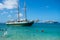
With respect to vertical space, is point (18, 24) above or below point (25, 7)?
below

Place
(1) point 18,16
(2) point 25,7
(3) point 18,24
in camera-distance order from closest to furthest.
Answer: (2) point 25,7
(3) point 18,24
(1) point 18,16

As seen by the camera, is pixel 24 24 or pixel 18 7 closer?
pixel 24 24

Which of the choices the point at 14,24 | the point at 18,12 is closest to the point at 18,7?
the point at 18,12

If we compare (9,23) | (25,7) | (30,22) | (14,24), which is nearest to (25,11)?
(25,7)

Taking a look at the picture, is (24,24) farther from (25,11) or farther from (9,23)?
(9,23)

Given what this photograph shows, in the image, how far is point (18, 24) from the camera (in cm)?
3756

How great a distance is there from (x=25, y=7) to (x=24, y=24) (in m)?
3.81

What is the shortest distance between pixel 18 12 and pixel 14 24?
3189mm

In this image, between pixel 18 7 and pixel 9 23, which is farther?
pixel 9 23

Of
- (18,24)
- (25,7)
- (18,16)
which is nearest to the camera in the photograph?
(25,7)

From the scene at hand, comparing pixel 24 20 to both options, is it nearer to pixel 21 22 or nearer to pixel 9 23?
pixel 21 22

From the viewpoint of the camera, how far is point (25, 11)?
34969 mm

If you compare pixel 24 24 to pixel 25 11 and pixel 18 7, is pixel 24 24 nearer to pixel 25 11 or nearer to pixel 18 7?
pixel 25 11

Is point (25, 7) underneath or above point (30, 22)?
above
